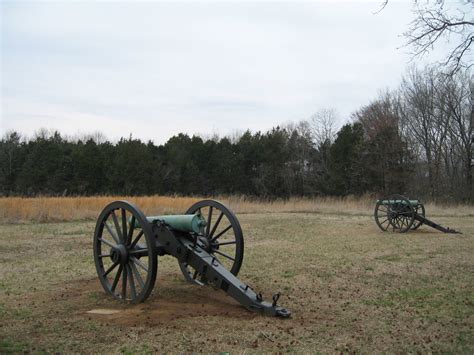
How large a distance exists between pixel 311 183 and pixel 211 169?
804 cm

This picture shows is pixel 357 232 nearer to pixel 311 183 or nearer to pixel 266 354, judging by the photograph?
pixel 266 354

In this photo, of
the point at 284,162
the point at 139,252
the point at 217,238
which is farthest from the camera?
the point at 284,162

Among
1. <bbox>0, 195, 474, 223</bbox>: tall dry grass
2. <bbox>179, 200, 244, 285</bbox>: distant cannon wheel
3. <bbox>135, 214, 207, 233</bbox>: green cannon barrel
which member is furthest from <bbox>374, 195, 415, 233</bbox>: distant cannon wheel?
<bbox>135, 214, 207, 233</bbox>: green cannon barrel

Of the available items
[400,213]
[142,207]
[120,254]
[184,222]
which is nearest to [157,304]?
[120,254]

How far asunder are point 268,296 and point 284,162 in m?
31.7

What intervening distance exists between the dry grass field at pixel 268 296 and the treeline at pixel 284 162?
2127cm

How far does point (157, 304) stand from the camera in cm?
574

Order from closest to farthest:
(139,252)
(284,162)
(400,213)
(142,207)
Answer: (139,252)
(400,213)
(142,207)
(284,162)

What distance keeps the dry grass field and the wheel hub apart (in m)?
0.52

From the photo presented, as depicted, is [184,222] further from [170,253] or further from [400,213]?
[400,213]

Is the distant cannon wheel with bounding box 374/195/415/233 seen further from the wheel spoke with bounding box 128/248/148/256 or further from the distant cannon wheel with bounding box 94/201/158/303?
the wheel spoke with bounding box 128/248/148/256

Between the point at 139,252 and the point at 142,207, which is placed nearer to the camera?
the point at 139,252

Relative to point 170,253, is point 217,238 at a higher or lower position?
higher

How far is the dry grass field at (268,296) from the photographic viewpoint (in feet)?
14.6
